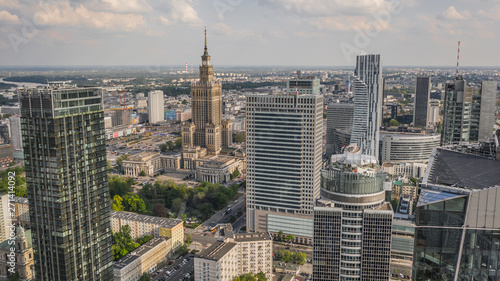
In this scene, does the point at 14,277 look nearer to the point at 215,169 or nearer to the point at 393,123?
the point at 215,169

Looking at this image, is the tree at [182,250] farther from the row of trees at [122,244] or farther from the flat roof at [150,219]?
the row of trees at [122,244]

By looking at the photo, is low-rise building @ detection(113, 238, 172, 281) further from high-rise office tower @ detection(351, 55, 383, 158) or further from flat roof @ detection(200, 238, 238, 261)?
high-rise office tower @ detection(351, 55, 383, 158)

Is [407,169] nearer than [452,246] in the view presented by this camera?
No

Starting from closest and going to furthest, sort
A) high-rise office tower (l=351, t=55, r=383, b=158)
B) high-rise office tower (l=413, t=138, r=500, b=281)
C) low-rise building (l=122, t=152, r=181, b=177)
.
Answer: high-rise office tower (l=413, t=138, r=500, b=281) < high-rise office tower (l=351, t=55, r=383, b=158) < low-rise building (l=122, t=152, r=181, b=177)

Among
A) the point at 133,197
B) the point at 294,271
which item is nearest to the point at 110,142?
the point at 133,197

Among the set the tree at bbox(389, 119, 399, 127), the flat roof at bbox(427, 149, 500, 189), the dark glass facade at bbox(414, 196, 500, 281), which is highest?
the flat roof at bbox(427, 149, 500, 189)

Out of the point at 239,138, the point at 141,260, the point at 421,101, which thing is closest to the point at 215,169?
the point at 239,138

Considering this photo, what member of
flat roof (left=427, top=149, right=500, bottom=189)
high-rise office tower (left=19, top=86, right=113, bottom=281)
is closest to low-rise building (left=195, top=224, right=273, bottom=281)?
high-rise office tower (left=19, top=86, right=113, bottom=281)
